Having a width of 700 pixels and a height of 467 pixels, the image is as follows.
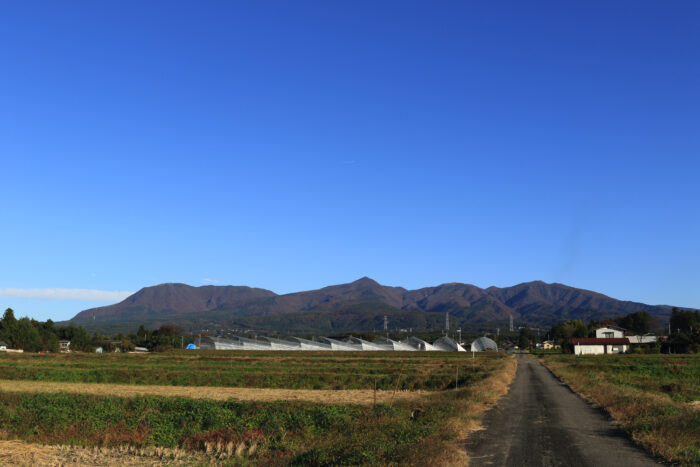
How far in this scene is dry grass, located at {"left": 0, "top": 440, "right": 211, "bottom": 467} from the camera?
64.8 ft

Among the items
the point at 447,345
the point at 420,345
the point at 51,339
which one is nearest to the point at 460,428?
the point at 51,339

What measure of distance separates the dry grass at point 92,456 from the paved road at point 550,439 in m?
9.66

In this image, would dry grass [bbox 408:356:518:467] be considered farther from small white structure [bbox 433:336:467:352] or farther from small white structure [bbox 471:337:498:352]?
small white structure [bbox 471:337:498:352]

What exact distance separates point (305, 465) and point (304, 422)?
9.05 meters

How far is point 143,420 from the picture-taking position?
26500 mm

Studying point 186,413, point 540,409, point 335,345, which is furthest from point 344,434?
point 335,345

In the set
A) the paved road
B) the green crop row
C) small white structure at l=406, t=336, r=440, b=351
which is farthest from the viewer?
small white structure at l=406, t=336, r=440, b=351

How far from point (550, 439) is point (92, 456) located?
1669 cm

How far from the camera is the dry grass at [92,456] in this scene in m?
19.8

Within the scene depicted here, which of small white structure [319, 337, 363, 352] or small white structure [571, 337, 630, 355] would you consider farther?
small white structure [319, 337, 363, 352]

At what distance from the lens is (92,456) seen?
68.5 ft

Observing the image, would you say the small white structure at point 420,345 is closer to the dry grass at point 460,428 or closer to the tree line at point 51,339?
the tree line at point 51,339

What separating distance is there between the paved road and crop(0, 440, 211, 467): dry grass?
380 inches

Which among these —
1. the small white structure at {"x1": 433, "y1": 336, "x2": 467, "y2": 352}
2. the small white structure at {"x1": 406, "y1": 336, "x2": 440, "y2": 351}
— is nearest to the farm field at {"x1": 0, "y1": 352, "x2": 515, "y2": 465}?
the small white structure at {"x1": 433, "y1": 336, "x2": 467, "y2": 352}
